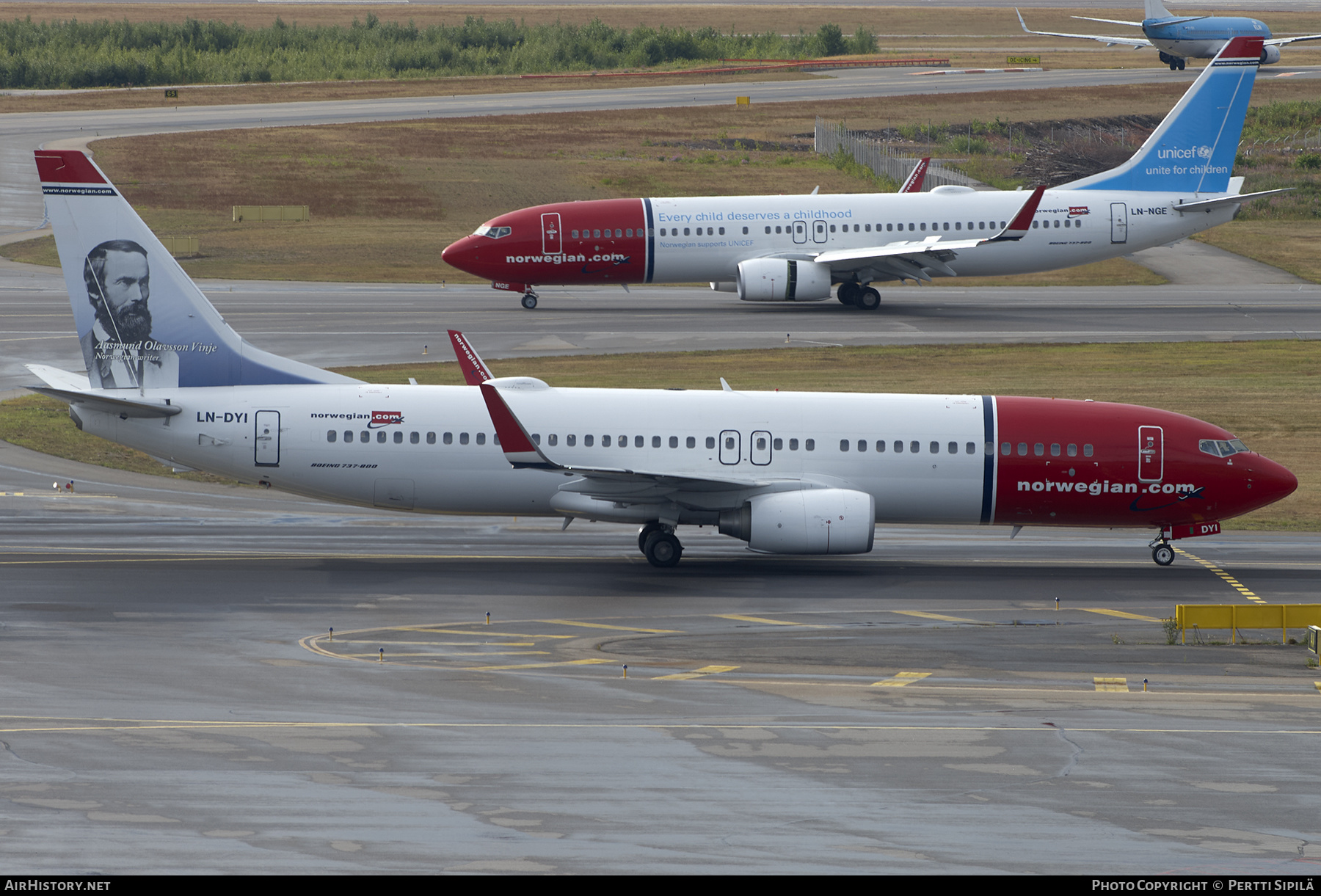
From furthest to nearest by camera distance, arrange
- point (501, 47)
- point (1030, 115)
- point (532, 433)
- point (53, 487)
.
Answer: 1. point (501, 47)
2. point (1030, 115)
3. point (53, 487)
4. point (532, 433)

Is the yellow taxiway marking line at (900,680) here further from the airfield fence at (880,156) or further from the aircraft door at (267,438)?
the airfield fence at (880,156)

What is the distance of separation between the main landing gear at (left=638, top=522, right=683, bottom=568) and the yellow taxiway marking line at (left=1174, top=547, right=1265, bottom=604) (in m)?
12.0

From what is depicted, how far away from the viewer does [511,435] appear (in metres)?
30.5

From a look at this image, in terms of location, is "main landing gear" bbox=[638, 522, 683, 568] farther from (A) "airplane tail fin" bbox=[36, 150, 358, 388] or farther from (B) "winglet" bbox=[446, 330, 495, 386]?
(A) "airplane tail fin" bbox=[36, 150, 358, 388]

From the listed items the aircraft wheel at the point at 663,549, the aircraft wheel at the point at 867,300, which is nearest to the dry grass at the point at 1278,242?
the aircraft wheel at the point at 867,300

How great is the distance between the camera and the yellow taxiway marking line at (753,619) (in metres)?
29.1

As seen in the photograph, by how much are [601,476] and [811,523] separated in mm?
4451

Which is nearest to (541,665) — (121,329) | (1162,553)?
(121,329)

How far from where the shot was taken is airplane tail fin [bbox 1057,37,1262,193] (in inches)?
2650


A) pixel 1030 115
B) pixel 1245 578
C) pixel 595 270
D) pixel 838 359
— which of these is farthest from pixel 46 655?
pixel 1030 115
